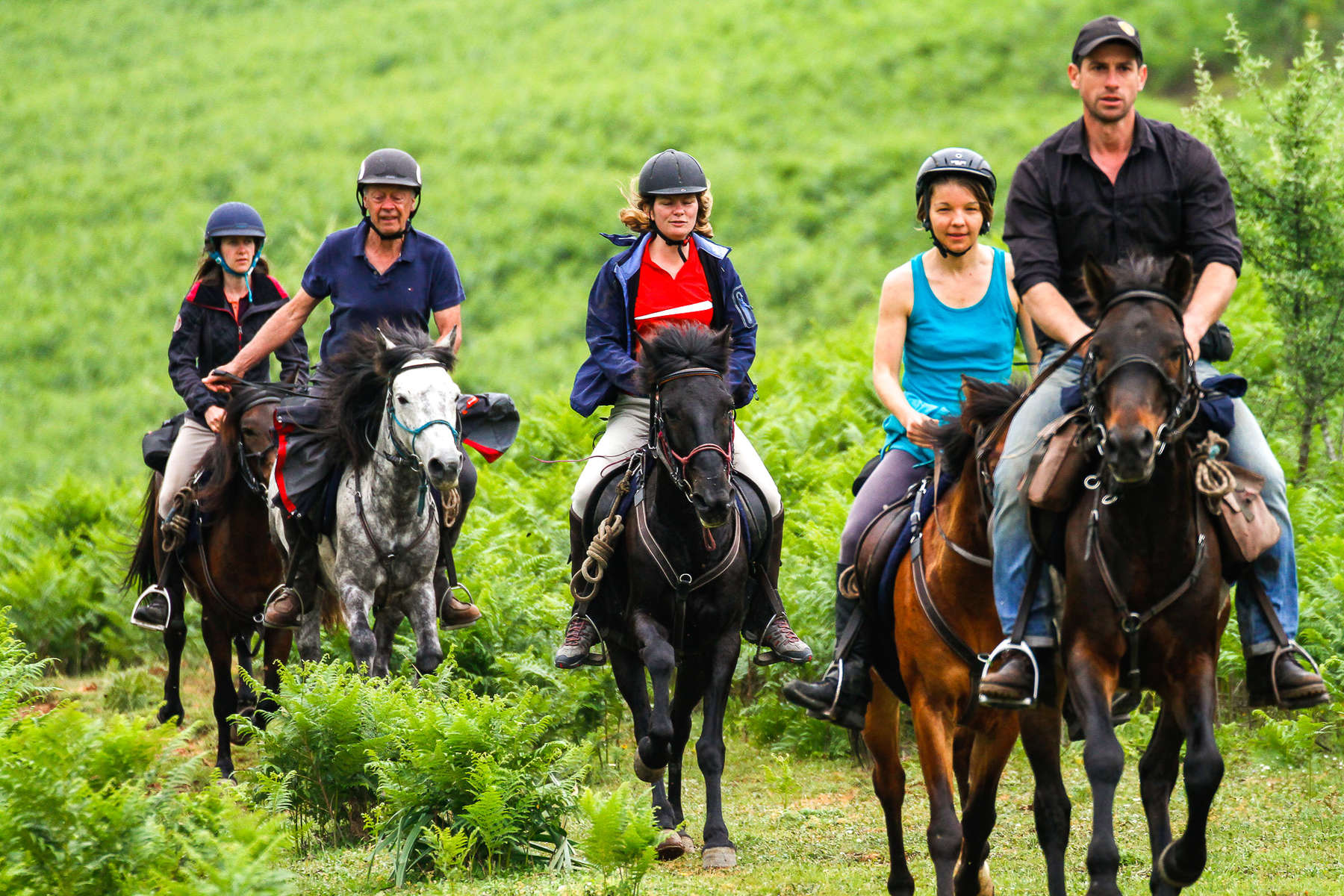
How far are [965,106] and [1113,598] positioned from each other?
30.2m

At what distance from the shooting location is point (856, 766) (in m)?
10.5

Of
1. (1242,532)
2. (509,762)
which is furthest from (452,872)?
(1242,532)

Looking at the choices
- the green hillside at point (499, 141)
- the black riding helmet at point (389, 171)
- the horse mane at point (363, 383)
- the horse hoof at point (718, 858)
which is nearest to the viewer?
the horse hoof at point (718, 858)

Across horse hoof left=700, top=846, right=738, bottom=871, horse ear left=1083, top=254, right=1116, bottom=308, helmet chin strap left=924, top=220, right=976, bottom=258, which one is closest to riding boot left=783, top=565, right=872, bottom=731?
horse hoof left=700, top=846, right=738, bottom=871

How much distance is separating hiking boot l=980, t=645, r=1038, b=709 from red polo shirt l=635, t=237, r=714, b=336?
11.2ft

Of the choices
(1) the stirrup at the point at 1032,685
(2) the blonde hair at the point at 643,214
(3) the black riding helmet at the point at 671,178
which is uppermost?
(3) the black riding helmet at the point at 671,178

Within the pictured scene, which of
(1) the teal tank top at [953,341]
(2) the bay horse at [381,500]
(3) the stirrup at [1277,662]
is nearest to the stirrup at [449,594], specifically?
(2) the bay horse at [381,500]

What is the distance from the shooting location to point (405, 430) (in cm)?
861

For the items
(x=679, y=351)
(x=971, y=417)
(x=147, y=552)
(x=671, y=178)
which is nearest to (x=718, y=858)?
(x=679, y=351)

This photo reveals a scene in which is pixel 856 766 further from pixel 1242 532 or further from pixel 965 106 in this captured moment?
pixel 965 106

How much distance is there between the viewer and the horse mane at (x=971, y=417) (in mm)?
6246

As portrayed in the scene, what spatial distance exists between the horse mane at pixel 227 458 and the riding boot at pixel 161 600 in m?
0.88

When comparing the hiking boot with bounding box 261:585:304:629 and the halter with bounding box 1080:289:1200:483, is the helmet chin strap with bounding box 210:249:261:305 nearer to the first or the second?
the hiking boot with bounding box 261:585:304:629

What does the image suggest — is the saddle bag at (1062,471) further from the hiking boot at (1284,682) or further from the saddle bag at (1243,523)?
the hiking boot at (1284,682)
